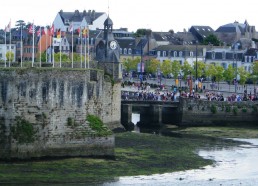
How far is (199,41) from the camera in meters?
159

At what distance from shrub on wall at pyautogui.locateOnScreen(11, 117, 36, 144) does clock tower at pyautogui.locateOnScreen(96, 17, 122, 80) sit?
63.0 ft

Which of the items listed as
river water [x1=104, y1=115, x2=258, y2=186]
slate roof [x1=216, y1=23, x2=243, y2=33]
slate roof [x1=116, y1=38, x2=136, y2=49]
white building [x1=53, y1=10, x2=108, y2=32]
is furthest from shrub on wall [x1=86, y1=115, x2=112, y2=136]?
slate roof [x1=216, y1=23, x2=243, y2=33]

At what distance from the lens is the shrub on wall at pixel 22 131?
51469mm

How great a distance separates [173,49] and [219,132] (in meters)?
67.4

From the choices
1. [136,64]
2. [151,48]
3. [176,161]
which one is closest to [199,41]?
[151,48]

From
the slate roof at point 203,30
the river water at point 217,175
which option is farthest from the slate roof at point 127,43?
the river water at point 217,175

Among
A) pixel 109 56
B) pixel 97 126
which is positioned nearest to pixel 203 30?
pixel 109 56

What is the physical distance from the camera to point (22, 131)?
51656 millimetres

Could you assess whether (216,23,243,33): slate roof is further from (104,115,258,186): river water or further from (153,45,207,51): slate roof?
(104,115,258,186): river water

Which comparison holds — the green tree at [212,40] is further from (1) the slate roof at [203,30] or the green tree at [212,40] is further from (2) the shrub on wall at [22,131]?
(2) the shrub on wall at [22,131]

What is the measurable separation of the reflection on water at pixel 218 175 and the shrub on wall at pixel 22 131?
6493 mm

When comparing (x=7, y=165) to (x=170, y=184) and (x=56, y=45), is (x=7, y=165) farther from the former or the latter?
(x=56, y=45)

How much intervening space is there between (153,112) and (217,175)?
28.5 meters

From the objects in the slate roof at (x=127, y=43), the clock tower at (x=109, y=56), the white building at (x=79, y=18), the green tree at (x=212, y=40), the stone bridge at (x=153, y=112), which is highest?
the white building at (x=79, y=18)
